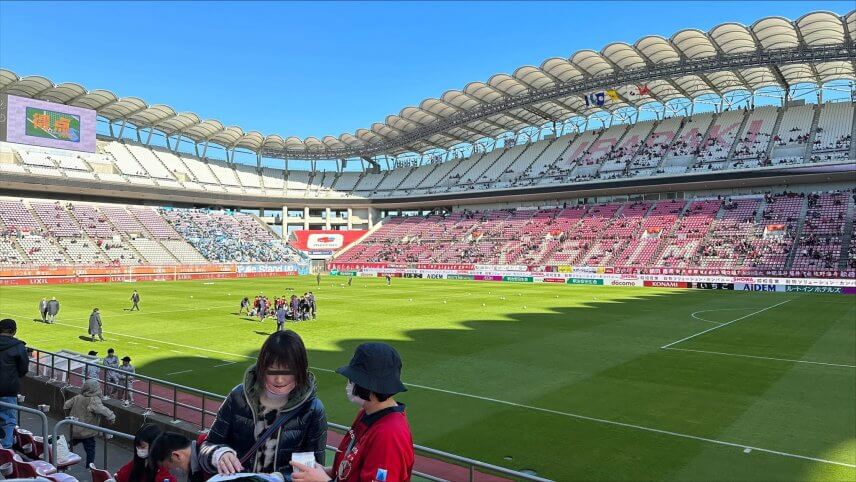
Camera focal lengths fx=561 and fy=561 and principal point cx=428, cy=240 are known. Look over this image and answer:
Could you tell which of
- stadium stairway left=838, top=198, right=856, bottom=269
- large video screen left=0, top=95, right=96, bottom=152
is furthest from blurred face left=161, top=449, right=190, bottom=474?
large video screen left=0, top=95, right=96, bottom=152

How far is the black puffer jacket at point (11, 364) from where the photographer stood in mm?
7293

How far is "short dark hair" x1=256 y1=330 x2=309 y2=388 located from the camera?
3.50m

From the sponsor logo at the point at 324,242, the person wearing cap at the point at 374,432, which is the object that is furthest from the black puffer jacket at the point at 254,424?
the sponsor logo at the point at 324,242

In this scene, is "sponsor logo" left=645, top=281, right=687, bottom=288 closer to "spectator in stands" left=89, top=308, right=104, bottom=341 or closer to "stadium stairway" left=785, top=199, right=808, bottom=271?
"stadium stairway" left=785, top=199, right=808, bottom=271

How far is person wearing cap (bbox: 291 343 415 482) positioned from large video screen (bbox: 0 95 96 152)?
2884 inches

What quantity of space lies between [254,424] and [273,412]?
0.46 feet

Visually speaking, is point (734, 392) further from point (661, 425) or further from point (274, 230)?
point (274, 230)

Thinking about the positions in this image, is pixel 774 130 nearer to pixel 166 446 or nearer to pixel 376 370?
pixel 376 370

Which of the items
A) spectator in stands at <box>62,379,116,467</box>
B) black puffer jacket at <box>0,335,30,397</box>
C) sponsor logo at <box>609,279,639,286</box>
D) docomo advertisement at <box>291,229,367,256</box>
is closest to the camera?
black puffer jacket at <box>0,335,30,397</box>

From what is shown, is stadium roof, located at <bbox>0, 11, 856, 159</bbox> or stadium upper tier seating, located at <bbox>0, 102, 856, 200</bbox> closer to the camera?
stadium roof, located at <bbox>0, 11, 856, 159</bbox>

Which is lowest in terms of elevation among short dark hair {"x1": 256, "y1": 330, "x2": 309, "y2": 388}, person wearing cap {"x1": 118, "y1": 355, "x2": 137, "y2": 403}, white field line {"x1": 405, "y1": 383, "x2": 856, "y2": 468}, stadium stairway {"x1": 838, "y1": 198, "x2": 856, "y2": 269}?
white field line {"x1": 405, "y1": 383, "x2": 856, "y2": 468}

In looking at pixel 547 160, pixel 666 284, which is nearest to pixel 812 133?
pixel 666 284

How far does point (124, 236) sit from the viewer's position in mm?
63750

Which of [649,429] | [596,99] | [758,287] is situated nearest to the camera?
[649,429]
